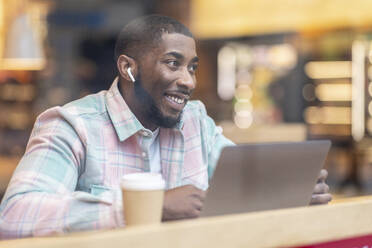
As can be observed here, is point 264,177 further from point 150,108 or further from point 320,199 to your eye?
point 150,108

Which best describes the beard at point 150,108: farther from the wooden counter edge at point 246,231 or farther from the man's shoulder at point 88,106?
the wooden counter edge at point 246,231

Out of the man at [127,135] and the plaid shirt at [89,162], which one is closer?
the plaid shirt at [89,162]

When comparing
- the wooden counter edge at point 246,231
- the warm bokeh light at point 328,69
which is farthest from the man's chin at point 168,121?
the warm bokeh light at point 328,69

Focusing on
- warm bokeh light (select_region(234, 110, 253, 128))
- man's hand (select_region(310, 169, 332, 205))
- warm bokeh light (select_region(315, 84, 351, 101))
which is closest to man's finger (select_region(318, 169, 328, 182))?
man's hand (select_region(310, 169, 332, 205))

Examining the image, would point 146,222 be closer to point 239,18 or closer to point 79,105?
point 79,105

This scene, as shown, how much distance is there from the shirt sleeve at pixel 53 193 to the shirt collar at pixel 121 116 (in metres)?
0.10

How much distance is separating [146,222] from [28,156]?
0.44m

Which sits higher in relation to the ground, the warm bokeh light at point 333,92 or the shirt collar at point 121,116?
the shirt collar at point 121,116

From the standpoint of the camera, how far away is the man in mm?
1435

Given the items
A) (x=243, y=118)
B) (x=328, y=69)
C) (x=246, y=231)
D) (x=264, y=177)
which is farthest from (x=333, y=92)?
(x=246, y=231)

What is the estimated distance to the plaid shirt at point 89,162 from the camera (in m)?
1.32

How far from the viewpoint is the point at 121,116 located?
161cm

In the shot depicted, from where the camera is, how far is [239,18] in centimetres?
915

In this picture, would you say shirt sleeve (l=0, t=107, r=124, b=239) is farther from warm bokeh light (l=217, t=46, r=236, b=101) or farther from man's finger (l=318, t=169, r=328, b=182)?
warm bokeh light (l=217, t=46, r=236, b=101)
